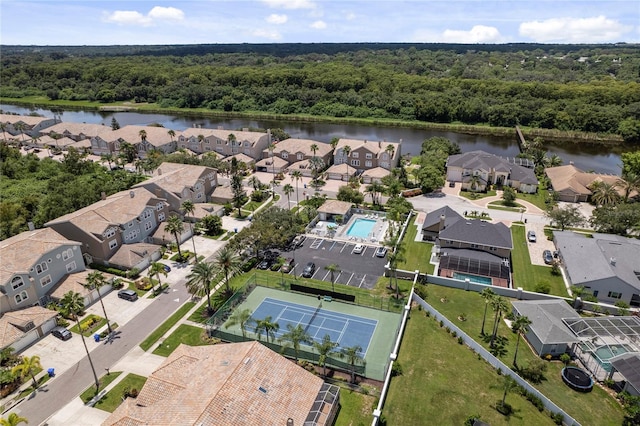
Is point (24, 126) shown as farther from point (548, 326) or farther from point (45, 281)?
point (548, 326)

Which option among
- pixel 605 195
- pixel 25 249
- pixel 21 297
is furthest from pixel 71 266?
pixel 605 195

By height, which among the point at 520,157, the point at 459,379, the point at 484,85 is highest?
the point at 484,85

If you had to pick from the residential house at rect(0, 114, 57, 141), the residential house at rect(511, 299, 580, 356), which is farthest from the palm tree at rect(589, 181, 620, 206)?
the residential house at rect(0, 114, 57, 141)

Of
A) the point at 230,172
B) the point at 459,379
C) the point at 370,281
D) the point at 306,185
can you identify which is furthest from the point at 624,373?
the point at 230,172

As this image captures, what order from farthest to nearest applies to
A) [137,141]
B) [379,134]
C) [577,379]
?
1. [379,134]
2. [137,141]
3. [577,379]

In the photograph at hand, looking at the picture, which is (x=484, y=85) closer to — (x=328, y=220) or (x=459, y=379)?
(x=328, y=220)
